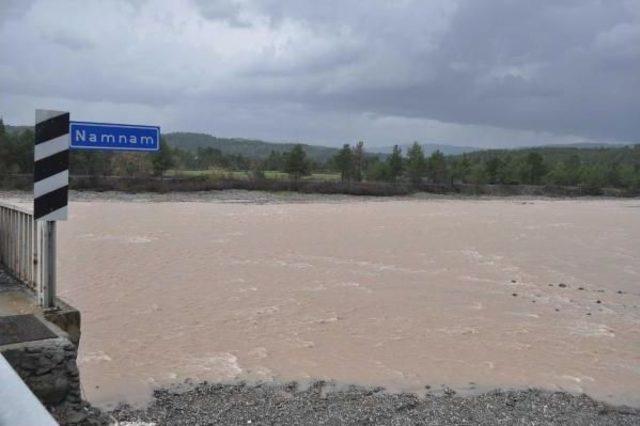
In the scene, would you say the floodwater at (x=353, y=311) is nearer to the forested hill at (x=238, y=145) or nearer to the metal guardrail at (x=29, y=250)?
the metal guardrail at (x=29, y=250)

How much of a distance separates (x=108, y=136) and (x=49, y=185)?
652mm

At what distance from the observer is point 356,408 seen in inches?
265

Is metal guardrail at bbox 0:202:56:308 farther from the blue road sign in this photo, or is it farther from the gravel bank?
the gravel bank

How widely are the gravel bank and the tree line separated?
50123 millimetres

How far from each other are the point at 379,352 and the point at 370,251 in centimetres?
1161

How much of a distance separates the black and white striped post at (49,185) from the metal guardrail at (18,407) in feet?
10.4

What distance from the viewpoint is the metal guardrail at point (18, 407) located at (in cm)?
161

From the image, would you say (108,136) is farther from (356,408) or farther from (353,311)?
(353,311)

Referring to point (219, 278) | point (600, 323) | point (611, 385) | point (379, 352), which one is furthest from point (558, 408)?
point (219, 278)

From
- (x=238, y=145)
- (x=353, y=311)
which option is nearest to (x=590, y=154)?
(x=238, y=145)

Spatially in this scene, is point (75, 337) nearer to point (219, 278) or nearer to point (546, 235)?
point (219, 278)

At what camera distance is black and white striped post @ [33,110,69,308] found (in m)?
4.74

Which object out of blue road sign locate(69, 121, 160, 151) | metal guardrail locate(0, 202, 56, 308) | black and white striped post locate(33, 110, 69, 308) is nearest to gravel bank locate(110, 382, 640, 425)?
metal guardrail locate(0, 202, 56, 308)

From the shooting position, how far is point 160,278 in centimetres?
1473
